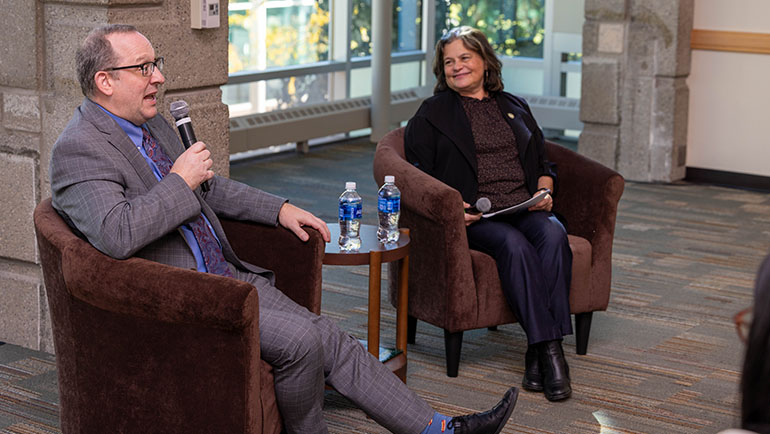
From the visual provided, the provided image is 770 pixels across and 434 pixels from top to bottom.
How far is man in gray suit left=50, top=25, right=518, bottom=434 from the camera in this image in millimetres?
2715

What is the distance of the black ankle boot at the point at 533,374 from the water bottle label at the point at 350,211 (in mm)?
784

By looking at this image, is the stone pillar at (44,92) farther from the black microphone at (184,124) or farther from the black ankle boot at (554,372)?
the black ankle boot at (554,372)

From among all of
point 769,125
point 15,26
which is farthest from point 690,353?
point 769,125

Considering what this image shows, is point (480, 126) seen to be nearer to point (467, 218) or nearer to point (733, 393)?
point (467, 218)

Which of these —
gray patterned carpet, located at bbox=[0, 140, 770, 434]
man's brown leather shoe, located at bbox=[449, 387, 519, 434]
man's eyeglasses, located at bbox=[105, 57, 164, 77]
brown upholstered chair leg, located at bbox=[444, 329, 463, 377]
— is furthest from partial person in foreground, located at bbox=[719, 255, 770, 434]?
brown upholstered chair leg, located at bbox=[444, 329, 463, 377]

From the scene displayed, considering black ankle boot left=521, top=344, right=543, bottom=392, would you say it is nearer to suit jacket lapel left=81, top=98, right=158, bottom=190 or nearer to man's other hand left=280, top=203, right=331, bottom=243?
man's other hand left=280, top=203, right=331, bottom=243

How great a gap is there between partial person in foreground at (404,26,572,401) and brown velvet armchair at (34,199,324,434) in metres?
1.27

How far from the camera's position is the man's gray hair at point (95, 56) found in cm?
287

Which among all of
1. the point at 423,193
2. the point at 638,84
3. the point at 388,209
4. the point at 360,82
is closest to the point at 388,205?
the point at 388,209

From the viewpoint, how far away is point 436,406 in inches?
143

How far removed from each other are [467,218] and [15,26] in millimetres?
1776

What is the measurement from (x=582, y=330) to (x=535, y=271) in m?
0.51

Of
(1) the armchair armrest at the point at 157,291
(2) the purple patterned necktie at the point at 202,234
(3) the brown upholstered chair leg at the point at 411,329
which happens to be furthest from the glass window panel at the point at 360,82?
(1) the armchair armrest at the point at 157,291

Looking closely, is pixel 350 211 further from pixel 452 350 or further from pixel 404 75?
pixel 404 75
